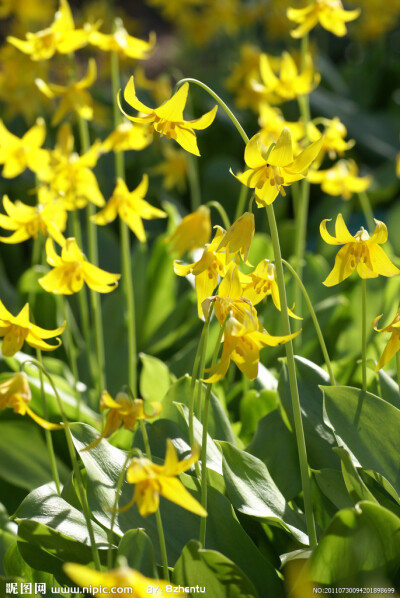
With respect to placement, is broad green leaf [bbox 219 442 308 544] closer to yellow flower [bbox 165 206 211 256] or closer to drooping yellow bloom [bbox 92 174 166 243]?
yellow flower [bbox 165 206 211 256]

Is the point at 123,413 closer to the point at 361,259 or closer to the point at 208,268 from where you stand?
the point at 208,268

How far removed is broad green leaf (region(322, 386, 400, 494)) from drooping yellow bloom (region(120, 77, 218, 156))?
52 centimetres

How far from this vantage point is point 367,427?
1388mm

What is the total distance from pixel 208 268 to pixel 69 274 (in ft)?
1.09

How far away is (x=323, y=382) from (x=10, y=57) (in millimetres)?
2663

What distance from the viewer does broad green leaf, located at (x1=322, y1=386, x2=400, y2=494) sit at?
Answer: 138cm

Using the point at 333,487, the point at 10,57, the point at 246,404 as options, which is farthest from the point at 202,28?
the point at 333,487

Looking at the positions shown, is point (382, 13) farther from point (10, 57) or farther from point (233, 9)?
point (10, 57)

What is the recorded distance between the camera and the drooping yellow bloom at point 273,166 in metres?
1.08

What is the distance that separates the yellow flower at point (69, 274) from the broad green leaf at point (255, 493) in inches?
15.9

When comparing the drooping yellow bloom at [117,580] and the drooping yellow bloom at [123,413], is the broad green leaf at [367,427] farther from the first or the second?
the drooping yellow bloom at [117,580]

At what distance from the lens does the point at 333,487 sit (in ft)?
4.54

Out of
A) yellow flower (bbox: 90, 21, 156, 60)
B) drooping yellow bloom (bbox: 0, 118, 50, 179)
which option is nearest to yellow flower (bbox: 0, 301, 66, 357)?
drooping yellow bloom (bbox: 0, 118, 50, 179)

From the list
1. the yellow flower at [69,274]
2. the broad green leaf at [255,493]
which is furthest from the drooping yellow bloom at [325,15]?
the broad green leaf at [255,493]
